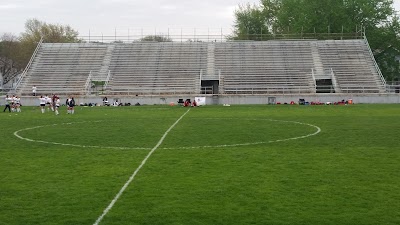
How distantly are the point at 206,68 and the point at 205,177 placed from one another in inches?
1979

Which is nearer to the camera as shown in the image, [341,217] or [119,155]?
[341,217]

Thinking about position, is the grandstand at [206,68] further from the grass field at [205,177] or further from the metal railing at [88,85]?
the grass field at [205,177]

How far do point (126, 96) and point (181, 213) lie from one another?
149ft

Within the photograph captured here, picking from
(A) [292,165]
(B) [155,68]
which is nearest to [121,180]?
(A) [292,165]

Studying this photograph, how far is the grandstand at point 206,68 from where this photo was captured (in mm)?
58500

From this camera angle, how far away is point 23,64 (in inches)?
4134

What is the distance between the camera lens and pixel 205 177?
13.3m

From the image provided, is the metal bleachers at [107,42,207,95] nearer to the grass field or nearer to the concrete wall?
the concrete wall

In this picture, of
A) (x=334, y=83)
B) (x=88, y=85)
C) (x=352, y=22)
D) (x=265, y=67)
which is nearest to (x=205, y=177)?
(x=334, y=83)

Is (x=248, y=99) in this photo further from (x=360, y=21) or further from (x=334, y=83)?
(x=360, y=21)

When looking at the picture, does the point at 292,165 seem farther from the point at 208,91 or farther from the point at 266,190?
the point at 208,91

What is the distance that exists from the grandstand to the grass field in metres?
34.9

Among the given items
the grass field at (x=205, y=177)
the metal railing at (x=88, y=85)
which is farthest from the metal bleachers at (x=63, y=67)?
the grass field at (x=205, y=177)

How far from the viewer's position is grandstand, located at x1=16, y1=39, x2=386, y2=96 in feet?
192
